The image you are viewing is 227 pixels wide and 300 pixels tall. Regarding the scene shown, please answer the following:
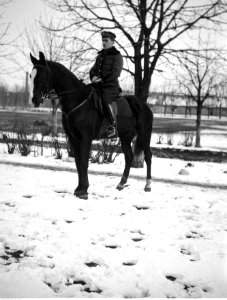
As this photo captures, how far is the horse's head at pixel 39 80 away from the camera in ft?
15.3

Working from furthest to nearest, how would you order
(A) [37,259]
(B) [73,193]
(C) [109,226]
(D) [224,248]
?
(B) [73,193], (C) [109,226], (D) [224,248], (A) [37,259]

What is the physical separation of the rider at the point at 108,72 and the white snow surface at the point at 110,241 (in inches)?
71.6

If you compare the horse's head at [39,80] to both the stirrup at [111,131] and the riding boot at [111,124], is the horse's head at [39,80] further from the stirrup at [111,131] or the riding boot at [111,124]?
the stirrup at [111,131]

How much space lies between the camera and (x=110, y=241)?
11.2 feet

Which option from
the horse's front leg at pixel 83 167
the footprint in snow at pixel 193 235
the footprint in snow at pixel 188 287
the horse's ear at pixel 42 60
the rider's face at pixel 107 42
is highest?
the rider's face at pixel 107 42

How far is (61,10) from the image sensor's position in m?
8.07

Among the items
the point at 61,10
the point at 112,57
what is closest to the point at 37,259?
the point at 112,57

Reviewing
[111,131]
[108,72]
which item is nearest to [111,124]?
[111,131]

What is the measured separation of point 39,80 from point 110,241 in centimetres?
281

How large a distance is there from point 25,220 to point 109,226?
1.15m

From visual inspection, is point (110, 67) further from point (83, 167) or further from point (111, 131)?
point (83, 167)

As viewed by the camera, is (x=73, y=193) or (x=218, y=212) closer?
(x=218, y=212)

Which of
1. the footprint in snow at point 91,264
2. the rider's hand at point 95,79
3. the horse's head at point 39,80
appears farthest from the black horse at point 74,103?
the footprint in snow at point 91,264

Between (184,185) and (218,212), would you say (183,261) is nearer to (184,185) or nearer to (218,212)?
(218,212)
